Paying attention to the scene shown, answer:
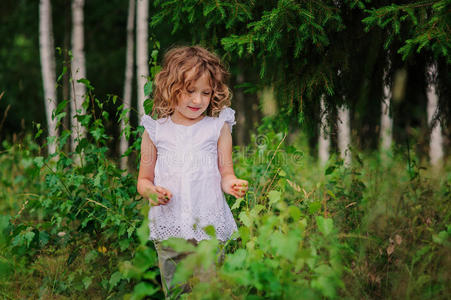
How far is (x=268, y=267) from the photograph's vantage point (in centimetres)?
162

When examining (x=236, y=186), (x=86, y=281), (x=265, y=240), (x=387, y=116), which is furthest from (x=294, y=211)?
(x=387, y=116)

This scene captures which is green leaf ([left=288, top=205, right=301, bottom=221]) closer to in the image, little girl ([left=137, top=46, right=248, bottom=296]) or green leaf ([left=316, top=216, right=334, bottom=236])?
green leaf ([left=316, top=216, right=334, bottom=236])

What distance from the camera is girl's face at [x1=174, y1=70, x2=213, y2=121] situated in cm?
209

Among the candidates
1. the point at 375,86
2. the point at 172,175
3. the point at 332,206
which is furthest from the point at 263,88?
the point at 172,175

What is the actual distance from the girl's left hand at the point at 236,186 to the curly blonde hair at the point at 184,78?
1.40 ft

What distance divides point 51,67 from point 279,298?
653 cm

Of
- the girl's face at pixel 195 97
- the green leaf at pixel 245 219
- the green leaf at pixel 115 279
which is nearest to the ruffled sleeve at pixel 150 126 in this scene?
the girl's face at pixel 195 97

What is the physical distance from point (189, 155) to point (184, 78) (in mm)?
414

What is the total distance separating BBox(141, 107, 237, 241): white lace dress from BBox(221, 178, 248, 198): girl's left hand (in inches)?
1.8

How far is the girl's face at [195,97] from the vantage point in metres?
2.09

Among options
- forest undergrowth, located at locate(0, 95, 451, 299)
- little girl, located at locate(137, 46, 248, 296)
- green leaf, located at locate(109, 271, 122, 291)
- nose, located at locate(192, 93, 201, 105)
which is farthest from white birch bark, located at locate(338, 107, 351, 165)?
A: green leaf, located at locate(109, 271, 122, 291)

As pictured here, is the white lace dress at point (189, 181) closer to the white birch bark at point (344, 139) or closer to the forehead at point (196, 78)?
the forehead at point (196, 78)

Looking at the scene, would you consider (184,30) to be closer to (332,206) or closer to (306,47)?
(306,47)

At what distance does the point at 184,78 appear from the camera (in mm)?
2096
